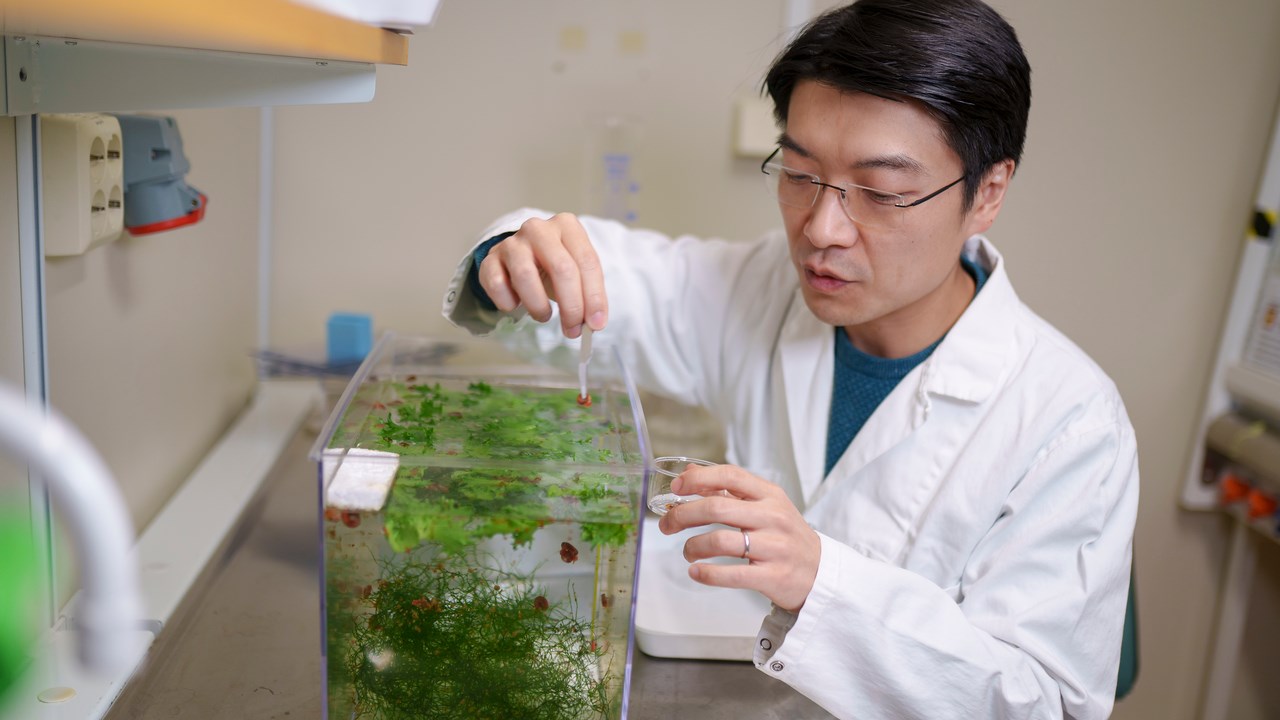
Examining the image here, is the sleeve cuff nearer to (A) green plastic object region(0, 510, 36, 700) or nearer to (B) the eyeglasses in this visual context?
(B) the eyeglasses

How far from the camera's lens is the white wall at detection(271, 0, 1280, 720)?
1886 mm

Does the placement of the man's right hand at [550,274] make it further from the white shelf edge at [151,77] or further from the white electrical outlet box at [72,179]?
the white electrical outlet box at [72,179]

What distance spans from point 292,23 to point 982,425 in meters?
0.88

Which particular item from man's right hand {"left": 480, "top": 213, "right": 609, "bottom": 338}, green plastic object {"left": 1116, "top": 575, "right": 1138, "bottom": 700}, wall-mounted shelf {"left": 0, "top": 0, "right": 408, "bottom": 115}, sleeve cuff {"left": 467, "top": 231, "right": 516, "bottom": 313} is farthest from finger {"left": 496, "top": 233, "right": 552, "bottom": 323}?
green plastic object {"left": 1116, "top": 575, "right": 1138, "bottom": 700}

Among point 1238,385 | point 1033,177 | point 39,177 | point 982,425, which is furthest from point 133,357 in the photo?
point 1238,385

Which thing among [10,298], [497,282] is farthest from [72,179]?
[497,282]

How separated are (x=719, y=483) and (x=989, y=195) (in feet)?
1.85

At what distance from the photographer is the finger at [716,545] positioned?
0.83 metres

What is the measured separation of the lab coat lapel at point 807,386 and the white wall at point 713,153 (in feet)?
2.11

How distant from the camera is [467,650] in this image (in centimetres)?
75

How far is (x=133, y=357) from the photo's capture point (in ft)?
4.02

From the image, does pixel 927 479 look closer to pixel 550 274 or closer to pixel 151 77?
pixel 550 274

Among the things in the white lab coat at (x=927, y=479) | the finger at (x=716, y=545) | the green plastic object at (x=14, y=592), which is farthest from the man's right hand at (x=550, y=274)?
the green plastic object at (x=14, y=592)

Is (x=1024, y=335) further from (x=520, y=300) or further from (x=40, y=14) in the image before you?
(x=40, y=14)
